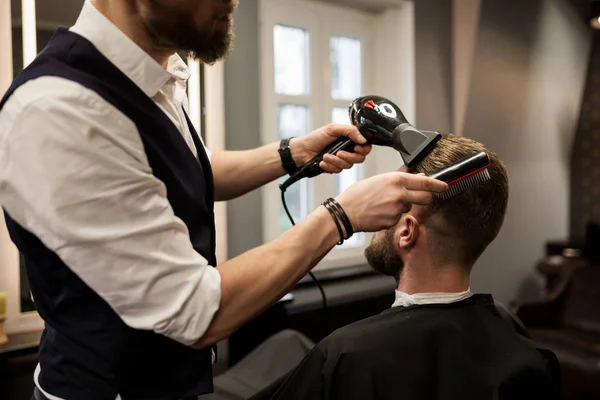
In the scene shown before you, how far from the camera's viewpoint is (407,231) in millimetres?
1413

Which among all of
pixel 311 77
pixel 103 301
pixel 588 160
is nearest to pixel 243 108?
pixel 311 77

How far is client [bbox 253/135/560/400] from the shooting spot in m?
1.26

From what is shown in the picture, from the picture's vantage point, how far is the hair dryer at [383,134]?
1.15 m

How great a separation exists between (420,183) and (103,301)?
59 centimetres

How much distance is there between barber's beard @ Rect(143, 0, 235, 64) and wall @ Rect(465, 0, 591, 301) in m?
2.85

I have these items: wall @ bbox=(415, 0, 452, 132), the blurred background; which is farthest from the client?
wall @ bbox=(415, 0, 452, 132)

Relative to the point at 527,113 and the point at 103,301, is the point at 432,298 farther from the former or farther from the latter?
the point at 527,113

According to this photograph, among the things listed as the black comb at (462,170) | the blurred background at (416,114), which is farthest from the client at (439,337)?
the blurred background at (416,114)

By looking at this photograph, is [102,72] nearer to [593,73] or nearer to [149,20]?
[149,20]

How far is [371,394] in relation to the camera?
1.25m

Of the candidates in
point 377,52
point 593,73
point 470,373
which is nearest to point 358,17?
point 377,52

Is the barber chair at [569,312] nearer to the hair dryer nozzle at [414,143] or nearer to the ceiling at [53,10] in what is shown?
the hair dryer nozzle at [414,143]

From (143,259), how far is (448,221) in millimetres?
821

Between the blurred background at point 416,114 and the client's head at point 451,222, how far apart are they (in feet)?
3.98
